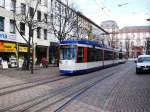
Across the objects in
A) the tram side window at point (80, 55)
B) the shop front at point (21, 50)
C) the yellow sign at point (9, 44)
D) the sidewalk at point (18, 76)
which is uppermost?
the yellow sign at point (9, 44)

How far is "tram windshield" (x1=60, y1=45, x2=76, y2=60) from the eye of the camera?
2755 cm

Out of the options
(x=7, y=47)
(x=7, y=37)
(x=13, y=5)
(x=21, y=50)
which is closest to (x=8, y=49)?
(x=7, y=47)

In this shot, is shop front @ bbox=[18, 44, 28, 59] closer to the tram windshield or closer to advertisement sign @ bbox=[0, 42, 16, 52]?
advertisement sign @ bbox=[0, 42, 16, 52]

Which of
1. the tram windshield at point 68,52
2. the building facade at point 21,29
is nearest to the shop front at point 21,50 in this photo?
the building facade at point 21,29

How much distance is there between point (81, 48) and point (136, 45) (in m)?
131

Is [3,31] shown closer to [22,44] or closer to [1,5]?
[1,5]

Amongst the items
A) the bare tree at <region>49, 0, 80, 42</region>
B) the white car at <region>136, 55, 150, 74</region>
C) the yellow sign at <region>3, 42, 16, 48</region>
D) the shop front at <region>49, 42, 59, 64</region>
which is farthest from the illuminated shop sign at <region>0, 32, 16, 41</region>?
the white car at <region>136, 55, 150, 74</region>

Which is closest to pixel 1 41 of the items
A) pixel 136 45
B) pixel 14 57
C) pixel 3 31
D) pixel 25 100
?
pixel 3 31

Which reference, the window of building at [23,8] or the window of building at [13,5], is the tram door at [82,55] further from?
the window of building at [23,8]

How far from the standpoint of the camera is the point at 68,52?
2780 centimetres

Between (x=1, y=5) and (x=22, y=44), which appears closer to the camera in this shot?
(x=1, y=5)

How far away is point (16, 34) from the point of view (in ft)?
145

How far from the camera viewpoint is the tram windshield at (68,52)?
90.4 feet

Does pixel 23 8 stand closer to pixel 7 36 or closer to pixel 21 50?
pixel 21 50
